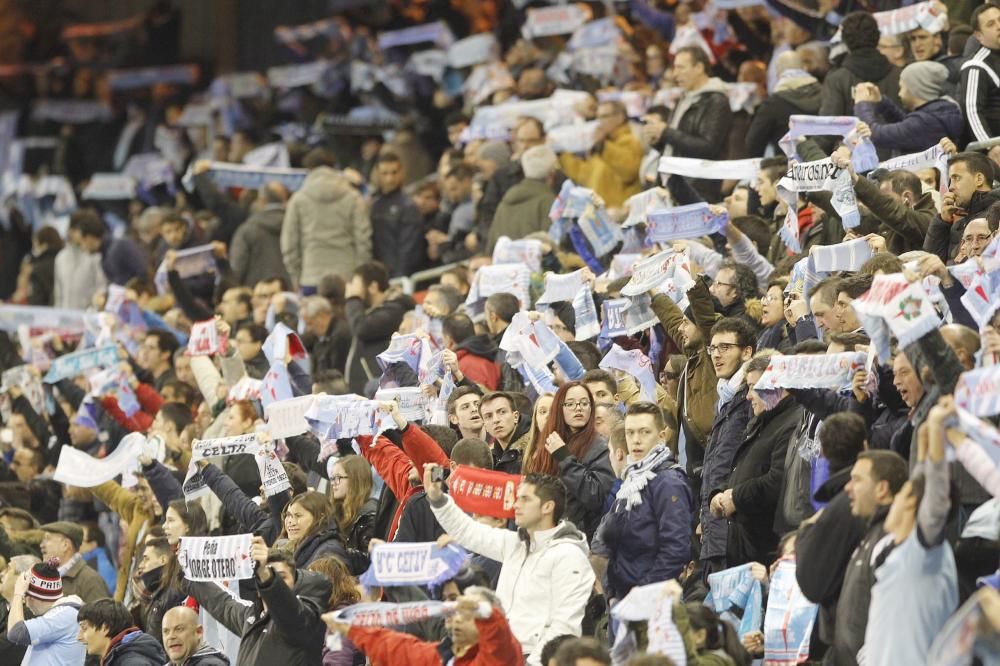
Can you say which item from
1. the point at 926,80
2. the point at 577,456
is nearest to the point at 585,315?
the point at 577,456

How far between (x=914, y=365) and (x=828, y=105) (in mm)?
5171

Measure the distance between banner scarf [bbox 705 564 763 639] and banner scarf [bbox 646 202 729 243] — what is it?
118 inches

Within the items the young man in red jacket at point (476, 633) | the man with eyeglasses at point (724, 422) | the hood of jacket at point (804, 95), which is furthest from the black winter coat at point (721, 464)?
the hood of jacket at point (804, 95)

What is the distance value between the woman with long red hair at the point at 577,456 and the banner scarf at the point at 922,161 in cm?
256

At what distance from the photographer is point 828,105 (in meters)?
12.1

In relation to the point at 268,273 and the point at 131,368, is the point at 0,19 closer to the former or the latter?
the point at 268,273

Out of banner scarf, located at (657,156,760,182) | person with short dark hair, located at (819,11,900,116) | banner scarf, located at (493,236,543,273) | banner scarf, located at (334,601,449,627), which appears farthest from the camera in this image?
person with short dark hair, located at (819,11,900,116)

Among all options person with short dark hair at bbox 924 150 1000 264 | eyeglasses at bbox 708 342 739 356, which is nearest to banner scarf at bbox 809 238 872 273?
person with short dark hair at bbox 924 150 1000 264

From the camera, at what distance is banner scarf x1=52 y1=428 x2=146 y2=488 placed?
10.9 meters

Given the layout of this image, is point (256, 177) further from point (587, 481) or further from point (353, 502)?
point (587, 481)

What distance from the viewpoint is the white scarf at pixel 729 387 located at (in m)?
8.58

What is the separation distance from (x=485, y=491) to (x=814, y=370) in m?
1.51

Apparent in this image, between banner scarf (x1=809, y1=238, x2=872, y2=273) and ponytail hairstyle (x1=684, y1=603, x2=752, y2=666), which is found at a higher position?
banner scarf (x1=809, y1=238, x2=872, y2=273)

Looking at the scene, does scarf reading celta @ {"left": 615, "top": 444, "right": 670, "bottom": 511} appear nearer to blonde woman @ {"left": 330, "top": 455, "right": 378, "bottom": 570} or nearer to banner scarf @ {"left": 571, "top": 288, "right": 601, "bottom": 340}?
blonde woman @ {"left": 330, "top": 455, "right": 378, "bottom": 570}
